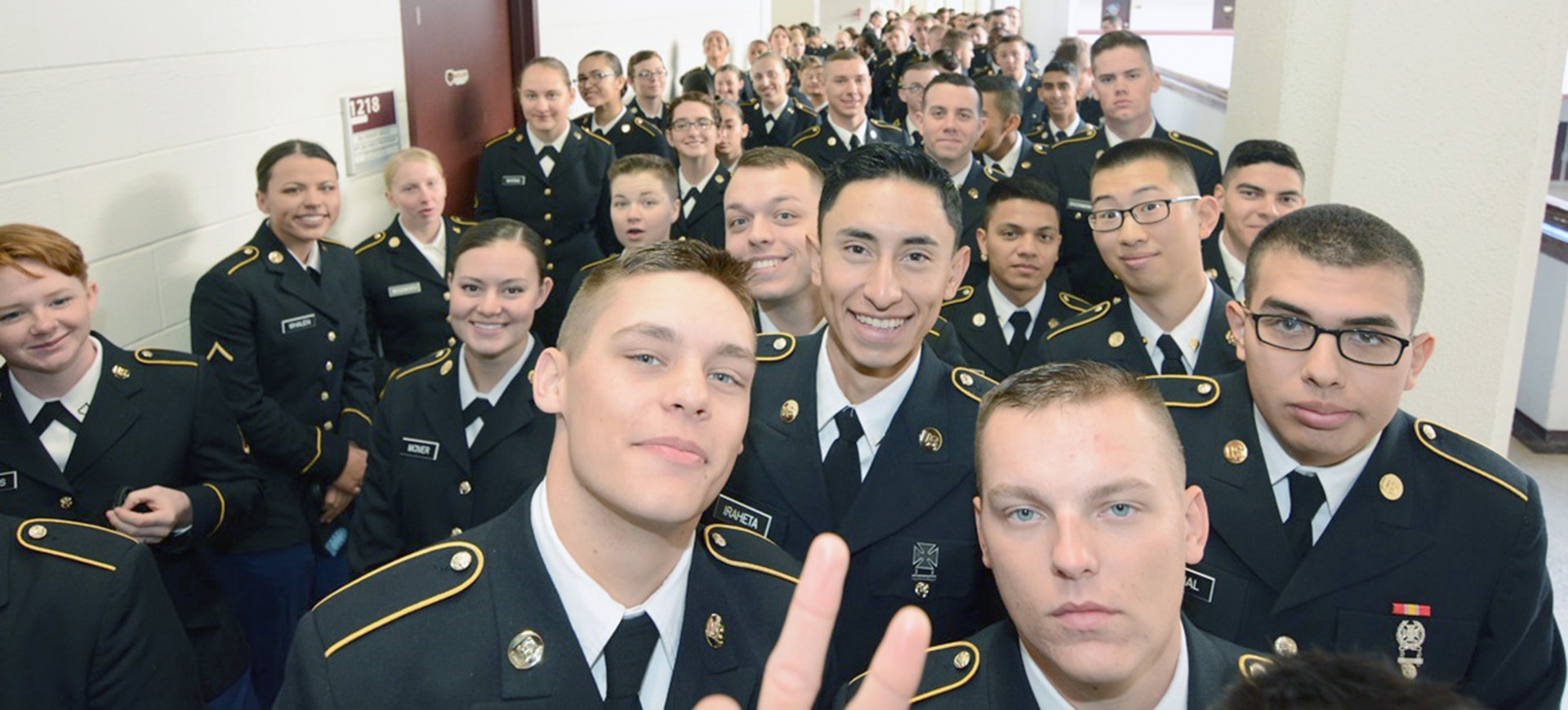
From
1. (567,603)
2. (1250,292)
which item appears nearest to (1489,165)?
(1250,292)

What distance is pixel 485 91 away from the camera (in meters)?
5.78

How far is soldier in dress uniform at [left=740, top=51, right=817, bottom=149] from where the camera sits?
25.0 ft

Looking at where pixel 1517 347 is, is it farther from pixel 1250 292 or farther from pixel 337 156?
pixel 337 156

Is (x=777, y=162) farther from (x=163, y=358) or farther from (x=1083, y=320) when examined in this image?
(x=163, y=358)

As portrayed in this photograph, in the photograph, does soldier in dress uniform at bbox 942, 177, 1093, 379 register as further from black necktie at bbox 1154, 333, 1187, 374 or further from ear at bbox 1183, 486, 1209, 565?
ear at bbox 1183, 486, 1209, 565

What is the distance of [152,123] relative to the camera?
3299mm

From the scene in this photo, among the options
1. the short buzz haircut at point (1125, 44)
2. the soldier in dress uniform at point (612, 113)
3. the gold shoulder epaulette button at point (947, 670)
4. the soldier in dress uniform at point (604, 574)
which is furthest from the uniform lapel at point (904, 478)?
the soldier in dress uniform at point (612, 113)

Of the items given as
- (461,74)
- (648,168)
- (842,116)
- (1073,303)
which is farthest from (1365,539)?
(461,74)

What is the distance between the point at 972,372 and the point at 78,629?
1.65 meters

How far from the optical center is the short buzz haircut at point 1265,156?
10.7 feet

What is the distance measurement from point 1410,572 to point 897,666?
4.78 ft

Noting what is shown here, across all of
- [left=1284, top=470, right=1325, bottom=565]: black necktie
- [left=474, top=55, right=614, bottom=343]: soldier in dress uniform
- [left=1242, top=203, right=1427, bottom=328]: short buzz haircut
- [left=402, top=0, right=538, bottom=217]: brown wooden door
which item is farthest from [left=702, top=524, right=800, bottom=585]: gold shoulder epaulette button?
[left=402, top=0, right=538, bottom=217]: brown wooden door

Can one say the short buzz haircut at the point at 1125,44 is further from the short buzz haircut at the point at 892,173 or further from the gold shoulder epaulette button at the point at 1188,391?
the gold shoulder epaulette button at the point at 1188,391

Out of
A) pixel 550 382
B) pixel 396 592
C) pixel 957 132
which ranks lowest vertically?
pixel 396 592
